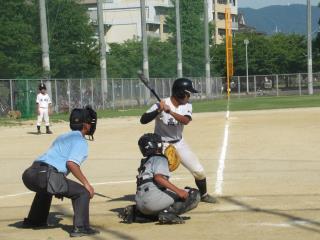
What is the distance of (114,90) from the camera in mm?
49656

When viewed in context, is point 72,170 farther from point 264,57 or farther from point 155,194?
point 264,57

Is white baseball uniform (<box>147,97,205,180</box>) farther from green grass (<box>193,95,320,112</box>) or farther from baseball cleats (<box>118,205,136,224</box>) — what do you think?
green grass (<box>193,95,320,112</box>)

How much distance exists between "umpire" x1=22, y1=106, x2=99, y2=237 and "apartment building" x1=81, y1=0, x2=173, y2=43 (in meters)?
100

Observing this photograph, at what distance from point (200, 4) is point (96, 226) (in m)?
81.7

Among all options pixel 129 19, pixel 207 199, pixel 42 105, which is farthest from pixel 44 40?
pixel 129 19

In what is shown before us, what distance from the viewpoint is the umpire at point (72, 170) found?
7.33 m

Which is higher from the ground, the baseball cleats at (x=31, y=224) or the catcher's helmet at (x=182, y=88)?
the catcher's helmet at (x=182, y=88)

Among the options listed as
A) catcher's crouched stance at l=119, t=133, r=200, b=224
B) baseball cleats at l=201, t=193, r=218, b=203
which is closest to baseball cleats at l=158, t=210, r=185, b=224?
catcher's crouched stance at l=119, t=133, r=200, b=224

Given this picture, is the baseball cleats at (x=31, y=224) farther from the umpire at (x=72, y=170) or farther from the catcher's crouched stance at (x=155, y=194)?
the catcher's crouched stance at (x=155, y=194)

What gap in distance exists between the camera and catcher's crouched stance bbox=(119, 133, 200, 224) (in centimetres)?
796

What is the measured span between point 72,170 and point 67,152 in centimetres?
28

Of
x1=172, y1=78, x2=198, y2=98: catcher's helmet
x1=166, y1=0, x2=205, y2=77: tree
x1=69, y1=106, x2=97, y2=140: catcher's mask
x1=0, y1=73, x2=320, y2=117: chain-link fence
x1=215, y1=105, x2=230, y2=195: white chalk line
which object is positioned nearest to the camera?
x1=69, y1=106, x2=97, y2=140: catcher's mask

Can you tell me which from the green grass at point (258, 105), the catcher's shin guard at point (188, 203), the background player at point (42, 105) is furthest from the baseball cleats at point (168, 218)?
the green grass at point (258, 105)

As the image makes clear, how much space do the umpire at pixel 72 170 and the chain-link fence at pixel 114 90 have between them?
30568 mm
